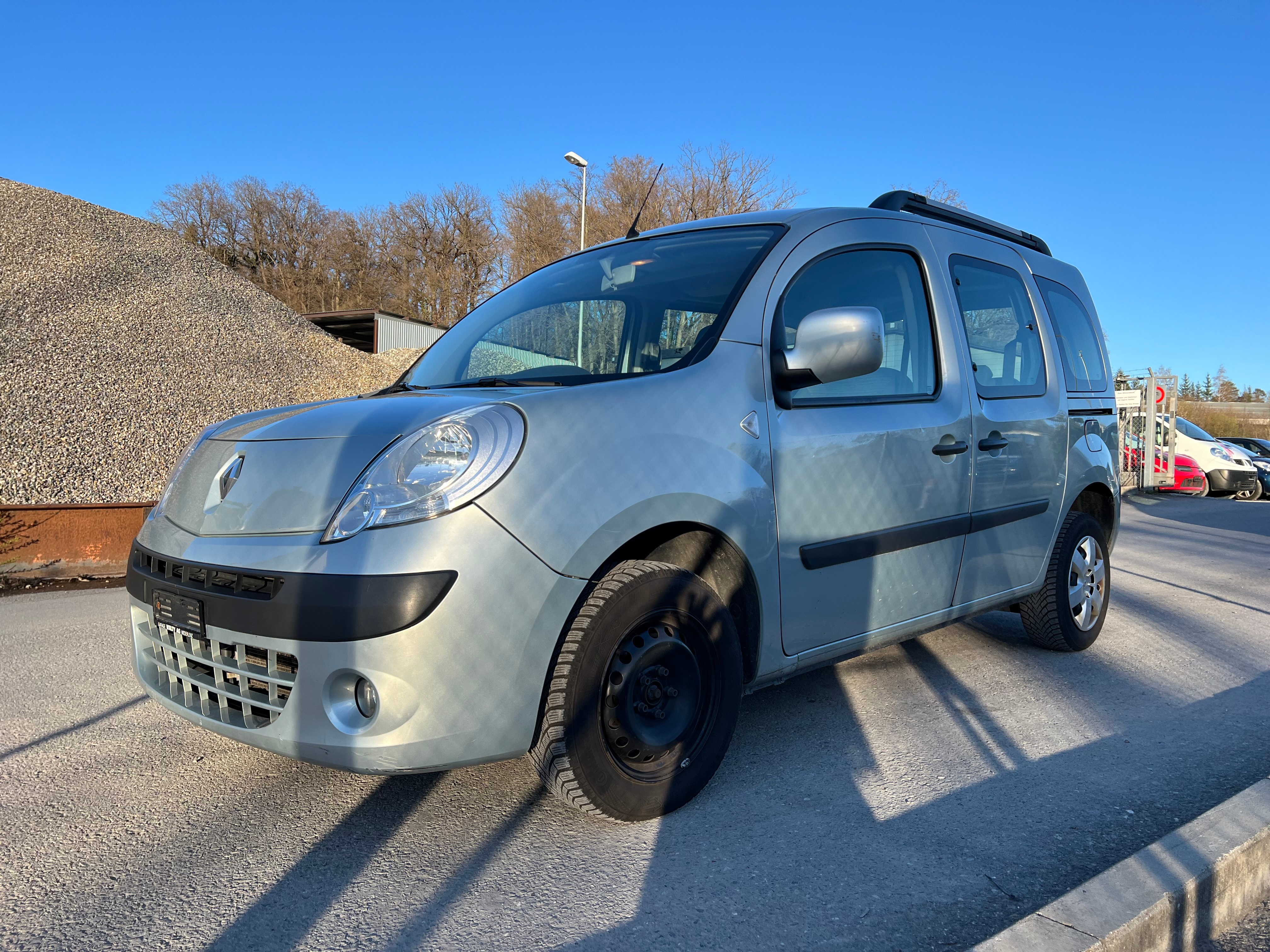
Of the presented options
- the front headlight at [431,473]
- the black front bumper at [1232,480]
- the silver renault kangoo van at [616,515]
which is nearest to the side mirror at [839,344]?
the silver renault kangoo van at [616,515]

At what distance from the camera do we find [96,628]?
204 inches

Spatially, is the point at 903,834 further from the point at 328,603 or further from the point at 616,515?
the point at 328,603

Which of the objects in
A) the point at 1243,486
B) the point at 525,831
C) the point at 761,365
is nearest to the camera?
the point at 525,831

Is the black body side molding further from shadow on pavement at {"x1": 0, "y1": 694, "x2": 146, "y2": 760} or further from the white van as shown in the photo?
the white van

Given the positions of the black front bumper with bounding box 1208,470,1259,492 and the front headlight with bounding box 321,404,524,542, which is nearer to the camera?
the front headlight with bounding box 321,404,524,542

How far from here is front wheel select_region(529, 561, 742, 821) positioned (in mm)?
2389

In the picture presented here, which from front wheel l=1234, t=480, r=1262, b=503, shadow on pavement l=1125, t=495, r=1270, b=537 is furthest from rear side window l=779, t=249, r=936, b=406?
front wheel l=1234, t=480, r=1262, b=503

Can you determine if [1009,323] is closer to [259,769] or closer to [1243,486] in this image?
[259,769]

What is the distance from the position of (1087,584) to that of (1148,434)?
15.4 meters

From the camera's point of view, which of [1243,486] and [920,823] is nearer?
[920,823]

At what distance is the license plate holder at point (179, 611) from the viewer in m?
2.38

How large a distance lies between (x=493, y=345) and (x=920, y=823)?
2.20 m

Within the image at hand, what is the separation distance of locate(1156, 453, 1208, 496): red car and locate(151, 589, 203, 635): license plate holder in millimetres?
19857

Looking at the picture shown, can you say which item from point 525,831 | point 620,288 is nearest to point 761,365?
point 620,288
